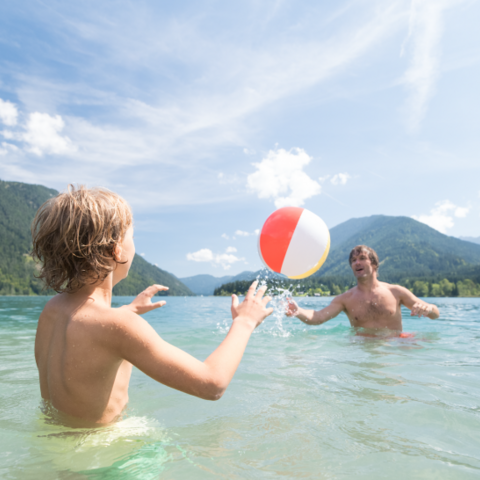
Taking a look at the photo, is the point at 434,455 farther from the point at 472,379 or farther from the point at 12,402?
the point at 12,402

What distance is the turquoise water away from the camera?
2086mm

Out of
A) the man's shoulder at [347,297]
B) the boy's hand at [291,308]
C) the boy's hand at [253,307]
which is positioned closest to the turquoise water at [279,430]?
the boy's hand at [253,307]

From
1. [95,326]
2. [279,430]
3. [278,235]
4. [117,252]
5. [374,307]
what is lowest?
[279,430]

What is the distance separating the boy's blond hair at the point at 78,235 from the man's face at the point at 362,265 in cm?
652

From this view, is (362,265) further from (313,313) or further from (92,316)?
(92,316)

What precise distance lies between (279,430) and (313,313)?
15.9 feet

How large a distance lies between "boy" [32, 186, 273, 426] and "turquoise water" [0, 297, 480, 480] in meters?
0.30

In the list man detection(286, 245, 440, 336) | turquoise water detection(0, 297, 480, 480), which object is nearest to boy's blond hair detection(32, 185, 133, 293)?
turquoise water detection(0, 297, 480, 480)

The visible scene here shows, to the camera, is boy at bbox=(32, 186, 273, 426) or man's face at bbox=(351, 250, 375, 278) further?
man's face at bbox=(351, 250, 375, 278)

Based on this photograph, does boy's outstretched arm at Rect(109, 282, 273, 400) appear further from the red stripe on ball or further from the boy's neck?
the red stripe on ball

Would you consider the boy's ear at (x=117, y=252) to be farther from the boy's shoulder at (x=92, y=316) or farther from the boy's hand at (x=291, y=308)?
the boy's hand at (x=291, y=308)

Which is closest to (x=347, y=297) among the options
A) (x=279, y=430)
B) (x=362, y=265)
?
(x=362, y=265)

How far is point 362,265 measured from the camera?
24.9 feet

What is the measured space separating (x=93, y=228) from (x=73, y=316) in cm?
50
